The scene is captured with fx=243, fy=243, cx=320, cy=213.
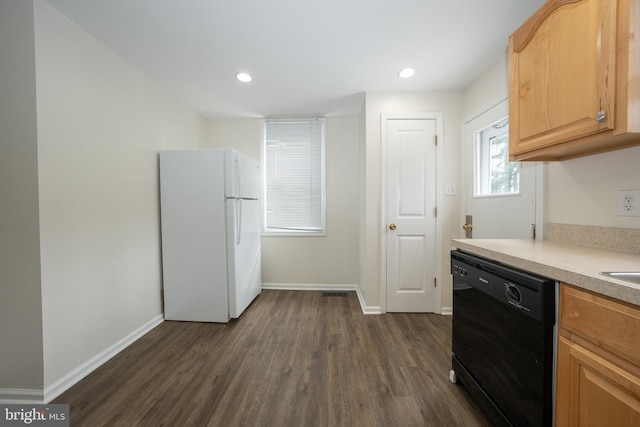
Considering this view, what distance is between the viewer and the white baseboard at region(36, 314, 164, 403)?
1.49 metres

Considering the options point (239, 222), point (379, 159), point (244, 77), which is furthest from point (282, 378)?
point (244, 77)

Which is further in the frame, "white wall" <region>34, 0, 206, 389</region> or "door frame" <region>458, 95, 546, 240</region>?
"door frame" <region>458, 95, 546, 240</region>

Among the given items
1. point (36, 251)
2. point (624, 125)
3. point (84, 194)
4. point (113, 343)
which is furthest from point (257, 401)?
point (624, 125)

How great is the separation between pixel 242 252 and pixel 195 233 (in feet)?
1.64

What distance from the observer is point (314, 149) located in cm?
334

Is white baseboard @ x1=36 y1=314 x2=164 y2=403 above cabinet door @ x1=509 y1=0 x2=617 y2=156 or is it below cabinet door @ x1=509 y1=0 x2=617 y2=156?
below

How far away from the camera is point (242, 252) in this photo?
2609mm

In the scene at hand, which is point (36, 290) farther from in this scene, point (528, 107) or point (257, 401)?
point (528, 107)

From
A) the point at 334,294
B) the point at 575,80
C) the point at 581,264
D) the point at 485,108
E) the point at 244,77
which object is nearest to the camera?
the point at 581,264

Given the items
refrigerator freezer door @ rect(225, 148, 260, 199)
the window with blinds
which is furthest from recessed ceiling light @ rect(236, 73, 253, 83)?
the window with blinds

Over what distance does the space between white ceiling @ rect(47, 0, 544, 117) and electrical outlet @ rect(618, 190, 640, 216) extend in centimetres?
122

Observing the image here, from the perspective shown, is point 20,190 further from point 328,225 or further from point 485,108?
point 485,108

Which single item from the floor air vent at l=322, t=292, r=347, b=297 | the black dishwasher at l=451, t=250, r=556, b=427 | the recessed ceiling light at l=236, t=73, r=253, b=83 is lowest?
the floor air vent at l=322, t=292, r=347, b=297

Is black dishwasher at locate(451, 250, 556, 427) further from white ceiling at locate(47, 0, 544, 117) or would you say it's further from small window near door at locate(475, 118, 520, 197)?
white ceiling at locate(47, 0, 544, 117)
